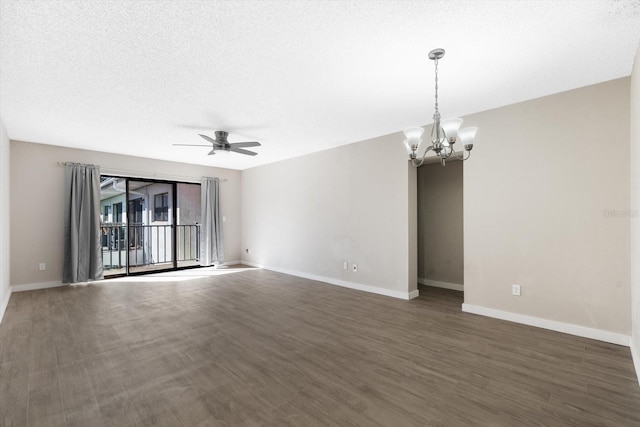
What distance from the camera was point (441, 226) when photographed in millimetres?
5109

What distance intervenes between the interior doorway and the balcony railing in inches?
221

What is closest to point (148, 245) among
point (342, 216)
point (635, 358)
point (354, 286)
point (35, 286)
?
point (35, 286)

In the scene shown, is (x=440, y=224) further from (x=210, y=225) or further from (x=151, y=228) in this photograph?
(x=151, y=228)

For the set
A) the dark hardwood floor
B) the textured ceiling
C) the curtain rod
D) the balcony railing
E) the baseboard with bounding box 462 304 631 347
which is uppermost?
the textured ceiling

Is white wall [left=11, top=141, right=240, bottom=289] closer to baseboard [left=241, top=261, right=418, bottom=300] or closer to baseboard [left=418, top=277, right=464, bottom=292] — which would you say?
baseboard [left=241, top=261, right=418, bottom=300]

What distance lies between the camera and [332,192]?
5402 mm

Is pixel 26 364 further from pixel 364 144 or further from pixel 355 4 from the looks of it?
pixel 364 144

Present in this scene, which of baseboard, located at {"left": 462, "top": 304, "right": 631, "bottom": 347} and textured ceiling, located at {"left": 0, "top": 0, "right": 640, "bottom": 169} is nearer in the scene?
textured ceiling, located at {"left": 0, "top": 0, "right": 640, "bottom": 169}

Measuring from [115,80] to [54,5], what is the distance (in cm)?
102

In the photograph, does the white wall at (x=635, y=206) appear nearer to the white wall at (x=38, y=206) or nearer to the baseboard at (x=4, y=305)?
the baseboard at (x=4, y=305)

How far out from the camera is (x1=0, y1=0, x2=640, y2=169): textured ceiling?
6.04ft

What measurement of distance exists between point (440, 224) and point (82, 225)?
6689 millimetres

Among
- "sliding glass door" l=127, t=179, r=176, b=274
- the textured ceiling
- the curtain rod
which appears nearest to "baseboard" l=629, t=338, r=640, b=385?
the textured ceiling

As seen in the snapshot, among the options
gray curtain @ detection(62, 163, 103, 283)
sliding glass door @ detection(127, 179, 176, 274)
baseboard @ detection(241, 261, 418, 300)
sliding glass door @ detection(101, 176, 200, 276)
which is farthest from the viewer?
sliding glass door @ detection(127, 179, 176, 274)
